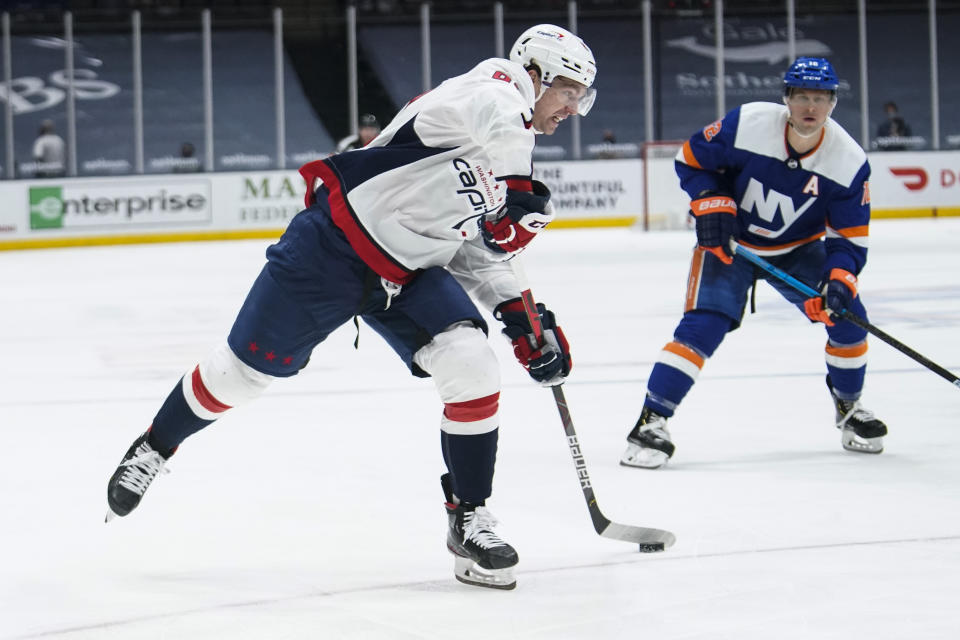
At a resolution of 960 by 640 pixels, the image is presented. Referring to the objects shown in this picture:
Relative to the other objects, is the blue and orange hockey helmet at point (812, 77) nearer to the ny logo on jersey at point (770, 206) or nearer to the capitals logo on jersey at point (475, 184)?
the ny logo on jersey at point (770, 206)

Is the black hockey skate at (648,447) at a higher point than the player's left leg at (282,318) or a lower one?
lower

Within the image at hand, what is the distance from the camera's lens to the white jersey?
235cm

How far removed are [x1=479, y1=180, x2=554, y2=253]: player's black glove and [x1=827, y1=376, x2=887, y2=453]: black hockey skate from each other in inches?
57.4

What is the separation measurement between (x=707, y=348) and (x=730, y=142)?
549mm

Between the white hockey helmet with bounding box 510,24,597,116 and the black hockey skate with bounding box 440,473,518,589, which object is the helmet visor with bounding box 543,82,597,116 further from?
the black hockey skate with bounding box 440,473,518,589

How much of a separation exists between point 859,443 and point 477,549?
1524mm

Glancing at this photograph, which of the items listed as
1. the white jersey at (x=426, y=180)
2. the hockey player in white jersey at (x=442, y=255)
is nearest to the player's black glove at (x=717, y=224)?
the hockey player in white jersey at (x=442, y=255)

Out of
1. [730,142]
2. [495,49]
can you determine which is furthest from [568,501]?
[495,49]

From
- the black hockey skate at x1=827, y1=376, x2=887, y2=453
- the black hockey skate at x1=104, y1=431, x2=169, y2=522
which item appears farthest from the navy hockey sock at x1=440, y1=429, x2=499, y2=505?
the black hockey skate at x1=827, y1=376, x2=887, y2=453

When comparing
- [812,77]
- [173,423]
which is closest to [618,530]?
[173,423]

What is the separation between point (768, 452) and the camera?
136 inches

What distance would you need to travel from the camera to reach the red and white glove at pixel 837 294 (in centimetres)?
336

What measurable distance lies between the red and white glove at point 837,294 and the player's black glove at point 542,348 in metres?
1.10

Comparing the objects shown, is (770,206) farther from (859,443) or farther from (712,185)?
(859,443)
